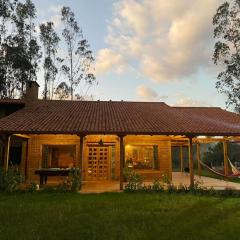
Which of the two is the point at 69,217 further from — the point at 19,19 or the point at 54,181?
the point at 19,19

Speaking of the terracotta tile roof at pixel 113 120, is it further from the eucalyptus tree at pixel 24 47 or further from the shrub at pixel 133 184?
the eucalyptus tree at pixel 24 47

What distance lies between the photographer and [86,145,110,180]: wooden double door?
16.8 meters

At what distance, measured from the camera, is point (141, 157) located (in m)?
16.7

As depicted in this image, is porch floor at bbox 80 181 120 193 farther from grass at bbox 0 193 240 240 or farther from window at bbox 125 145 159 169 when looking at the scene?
window at bbox 125 145 159 169

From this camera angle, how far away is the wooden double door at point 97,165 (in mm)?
16781

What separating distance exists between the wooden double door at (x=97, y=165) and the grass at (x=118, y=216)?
567 cm

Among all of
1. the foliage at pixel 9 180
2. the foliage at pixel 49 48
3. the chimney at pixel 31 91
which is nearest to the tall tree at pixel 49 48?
the foliage at pixel 49 48

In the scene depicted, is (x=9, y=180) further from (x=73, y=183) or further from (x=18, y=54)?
(x=18, y=54)

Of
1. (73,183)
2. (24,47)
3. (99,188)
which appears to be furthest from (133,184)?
(24,47)

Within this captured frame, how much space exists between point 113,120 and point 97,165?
3.42 meters

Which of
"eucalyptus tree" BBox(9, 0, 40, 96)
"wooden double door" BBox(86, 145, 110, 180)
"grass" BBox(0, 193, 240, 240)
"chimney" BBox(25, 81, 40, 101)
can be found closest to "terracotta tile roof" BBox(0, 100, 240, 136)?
"chimney" BBox(25, 81, 40, 101)

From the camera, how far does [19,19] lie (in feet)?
103

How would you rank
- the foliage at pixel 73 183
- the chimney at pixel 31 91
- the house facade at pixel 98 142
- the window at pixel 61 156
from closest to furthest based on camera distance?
the foliage at pixel 73 183 → the house facade at pixel 98 142 → the window at pixel 61 156 → the chimney at pixel 31 91

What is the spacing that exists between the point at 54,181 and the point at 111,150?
338 cm
